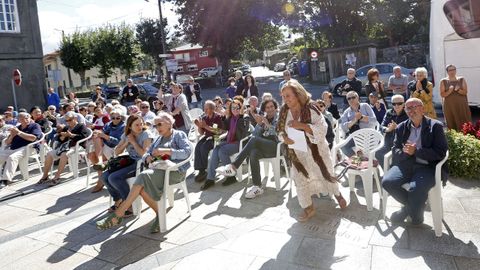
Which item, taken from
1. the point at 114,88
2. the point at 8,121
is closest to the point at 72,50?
the point at 114,88

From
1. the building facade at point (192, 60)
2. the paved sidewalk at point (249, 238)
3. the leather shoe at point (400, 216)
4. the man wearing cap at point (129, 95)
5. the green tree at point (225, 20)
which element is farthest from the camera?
the building facade at point (192, 60)

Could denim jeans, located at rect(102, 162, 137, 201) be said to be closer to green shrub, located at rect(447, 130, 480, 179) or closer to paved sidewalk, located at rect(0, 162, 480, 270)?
paved sidewalk, located at rect(0, 162, 480, 270)

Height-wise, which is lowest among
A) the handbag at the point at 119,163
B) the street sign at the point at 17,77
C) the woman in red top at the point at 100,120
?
the handbag at the point at 119,163

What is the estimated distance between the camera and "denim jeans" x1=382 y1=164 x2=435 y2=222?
12.4 ft

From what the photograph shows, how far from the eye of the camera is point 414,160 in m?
4.07

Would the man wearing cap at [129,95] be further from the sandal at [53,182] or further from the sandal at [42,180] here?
the sandal at [53,182]

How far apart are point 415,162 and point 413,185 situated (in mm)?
352

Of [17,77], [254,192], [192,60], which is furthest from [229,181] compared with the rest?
[192,60]

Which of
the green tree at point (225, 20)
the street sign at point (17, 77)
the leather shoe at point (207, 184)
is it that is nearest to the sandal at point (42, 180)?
the leather shoe at point (207, 184)

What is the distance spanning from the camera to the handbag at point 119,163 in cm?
510

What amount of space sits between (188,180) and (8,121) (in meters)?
6.06

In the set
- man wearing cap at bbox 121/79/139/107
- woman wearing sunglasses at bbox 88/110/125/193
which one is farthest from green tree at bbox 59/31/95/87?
woman wearing sunglasses at bbox 88/110/125/193

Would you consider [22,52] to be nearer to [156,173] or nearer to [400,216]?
[156,173]

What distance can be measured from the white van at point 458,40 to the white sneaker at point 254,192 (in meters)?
6.00
